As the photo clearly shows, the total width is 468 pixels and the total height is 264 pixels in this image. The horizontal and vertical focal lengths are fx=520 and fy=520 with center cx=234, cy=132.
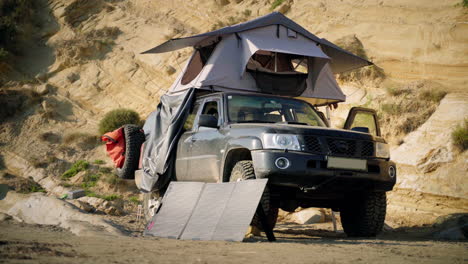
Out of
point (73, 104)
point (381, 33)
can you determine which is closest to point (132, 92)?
point (73, 104)

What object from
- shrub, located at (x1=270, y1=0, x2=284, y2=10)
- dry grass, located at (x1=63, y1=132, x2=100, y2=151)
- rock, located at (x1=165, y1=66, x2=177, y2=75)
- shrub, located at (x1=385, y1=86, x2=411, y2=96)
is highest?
shrub, located at (x1=270, y1=0, x2=284, y2=10)

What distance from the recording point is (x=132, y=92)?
814 inches

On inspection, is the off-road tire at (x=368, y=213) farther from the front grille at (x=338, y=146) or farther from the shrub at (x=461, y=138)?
the shrub at (x=461, y=138)

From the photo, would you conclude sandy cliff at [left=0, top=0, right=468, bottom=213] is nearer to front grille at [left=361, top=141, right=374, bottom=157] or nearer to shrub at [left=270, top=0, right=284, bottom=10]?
shrub at [left=270, top=0, right=284, bottom=10]

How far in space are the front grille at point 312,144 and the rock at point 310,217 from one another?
15.0 ft

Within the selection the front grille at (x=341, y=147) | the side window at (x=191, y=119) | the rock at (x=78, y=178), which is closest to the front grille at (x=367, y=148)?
the front grille at (x=341, y=147)

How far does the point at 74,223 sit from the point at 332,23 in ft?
44.7

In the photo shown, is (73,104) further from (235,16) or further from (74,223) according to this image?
(74,223)

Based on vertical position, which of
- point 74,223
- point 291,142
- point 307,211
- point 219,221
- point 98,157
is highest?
point 291,142

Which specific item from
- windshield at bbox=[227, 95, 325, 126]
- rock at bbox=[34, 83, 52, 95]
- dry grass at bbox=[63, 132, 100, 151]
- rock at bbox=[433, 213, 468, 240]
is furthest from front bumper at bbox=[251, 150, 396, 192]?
rock at bbox=[34, 83, 52, 95]

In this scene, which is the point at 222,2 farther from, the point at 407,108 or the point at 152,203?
the point at 152,203

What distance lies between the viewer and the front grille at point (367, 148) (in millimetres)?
6672

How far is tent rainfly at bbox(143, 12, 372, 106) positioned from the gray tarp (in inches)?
20.5

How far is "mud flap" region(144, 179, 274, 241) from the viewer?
18.3ft
